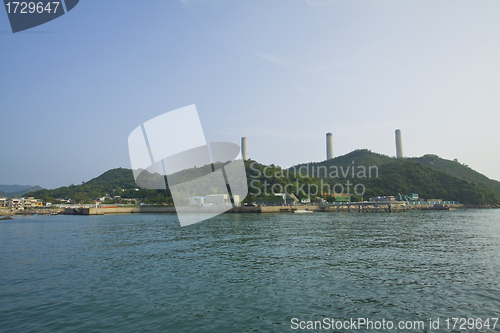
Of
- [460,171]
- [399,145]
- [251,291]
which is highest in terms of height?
[399,145]

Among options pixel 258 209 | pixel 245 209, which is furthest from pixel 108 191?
pixel 258 209

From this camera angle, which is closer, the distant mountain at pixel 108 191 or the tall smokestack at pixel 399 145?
the distant mountain at pixel 108 191

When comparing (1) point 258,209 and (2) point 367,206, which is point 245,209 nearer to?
(1) point 258,209

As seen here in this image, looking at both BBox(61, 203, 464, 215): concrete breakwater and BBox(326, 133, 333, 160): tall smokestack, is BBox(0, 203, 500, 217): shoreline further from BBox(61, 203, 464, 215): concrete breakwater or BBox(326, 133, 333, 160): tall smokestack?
BBox(326, 133, 333, 160): tall smokestack

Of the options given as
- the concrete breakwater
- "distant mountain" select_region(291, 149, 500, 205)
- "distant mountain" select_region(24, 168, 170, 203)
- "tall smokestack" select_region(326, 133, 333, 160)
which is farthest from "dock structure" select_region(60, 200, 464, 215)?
"tall smokestack" select_region(326, 133, 333, 160)

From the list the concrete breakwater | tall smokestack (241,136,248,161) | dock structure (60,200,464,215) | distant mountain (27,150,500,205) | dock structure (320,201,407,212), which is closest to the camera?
the concrete breakwater

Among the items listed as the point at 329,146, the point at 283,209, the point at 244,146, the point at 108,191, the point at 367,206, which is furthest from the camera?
the point at 329,146

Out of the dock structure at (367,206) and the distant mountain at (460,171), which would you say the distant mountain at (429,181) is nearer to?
the distant mountain at (460,171)

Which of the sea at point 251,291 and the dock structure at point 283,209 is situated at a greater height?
the sea at point 251,291

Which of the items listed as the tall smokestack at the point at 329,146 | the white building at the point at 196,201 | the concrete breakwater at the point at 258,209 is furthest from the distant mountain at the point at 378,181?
the tall smokestack at the point at 329,146

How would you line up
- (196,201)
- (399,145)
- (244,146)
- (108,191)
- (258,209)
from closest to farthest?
1. (258,209)
2. (196,201)
3. (108,191)
4. (244,146)
5. (399,145)

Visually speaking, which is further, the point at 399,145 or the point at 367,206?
the point at 399,145

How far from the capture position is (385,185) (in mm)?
127688

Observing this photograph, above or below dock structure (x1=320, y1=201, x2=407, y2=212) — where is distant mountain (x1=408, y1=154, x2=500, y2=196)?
above
